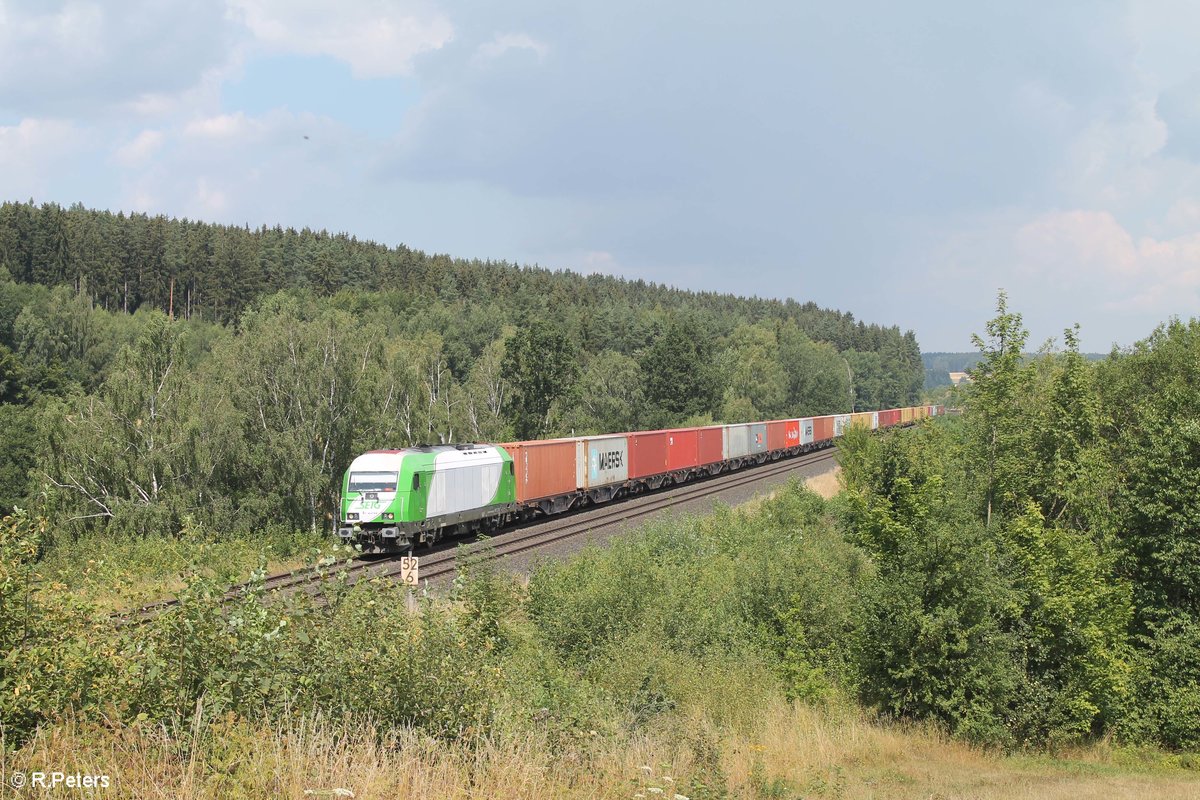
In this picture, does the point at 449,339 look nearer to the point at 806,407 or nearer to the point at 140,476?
the point at 806,407

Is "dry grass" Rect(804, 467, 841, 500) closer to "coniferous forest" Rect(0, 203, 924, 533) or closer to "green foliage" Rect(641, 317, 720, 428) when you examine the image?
"coniferous forest" Rect(0, 203, 924, 533)

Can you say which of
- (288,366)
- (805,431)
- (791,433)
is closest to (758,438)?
(791,433)

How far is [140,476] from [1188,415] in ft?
133

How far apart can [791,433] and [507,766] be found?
64.8 meters

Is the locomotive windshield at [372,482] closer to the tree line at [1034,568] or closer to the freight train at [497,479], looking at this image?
the freight train at [497,479]

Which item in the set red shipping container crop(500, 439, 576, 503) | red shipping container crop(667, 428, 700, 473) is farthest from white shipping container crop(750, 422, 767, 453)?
red shipping container crop(500, 439, 576, 503)

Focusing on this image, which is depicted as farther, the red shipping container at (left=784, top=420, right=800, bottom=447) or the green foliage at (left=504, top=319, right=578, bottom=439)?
the green foliage at (left=504, top=319, right=578, bottom=439)

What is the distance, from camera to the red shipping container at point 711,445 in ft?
172

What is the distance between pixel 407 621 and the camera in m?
9.77

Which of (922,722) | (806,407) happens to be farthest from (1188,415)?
(806,407)

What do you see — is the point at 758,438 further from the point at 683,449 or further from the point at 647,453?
the point at 647,453

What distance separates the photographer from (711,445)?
54.0 m

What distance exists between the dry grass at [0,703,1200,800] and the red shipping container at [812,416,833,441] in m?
63.6

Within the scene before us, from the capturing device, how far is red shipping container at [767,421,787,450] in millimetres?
65188
